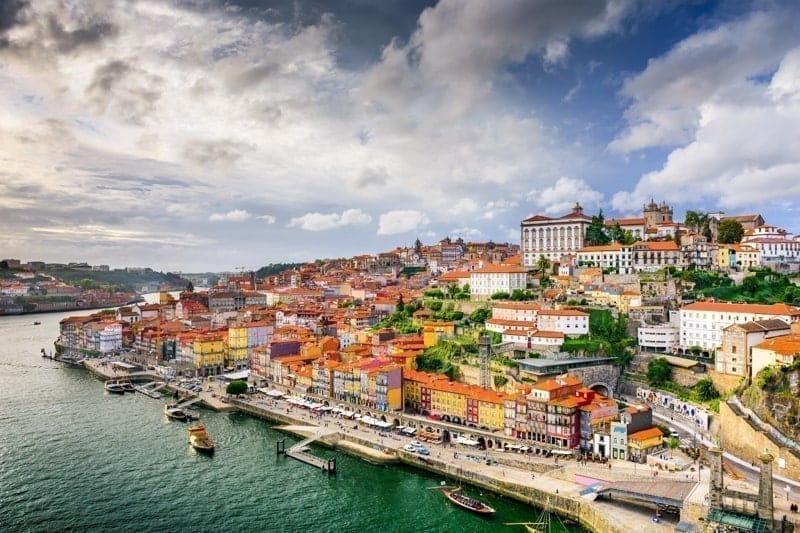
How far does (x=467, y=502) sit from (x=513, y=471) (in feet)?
11.0

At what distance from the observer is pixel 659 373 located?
33.3 metres

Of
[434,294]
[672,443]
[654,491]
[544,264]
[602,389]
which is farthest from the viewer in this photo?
[434,294]

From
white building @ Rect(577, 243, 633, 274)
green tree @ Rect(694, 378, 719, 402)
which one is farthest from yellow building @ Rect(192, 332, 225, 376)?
green tree @ Rect(694, 378, 719, 402)

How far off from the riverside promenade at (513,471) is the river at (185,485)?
0.62 metres

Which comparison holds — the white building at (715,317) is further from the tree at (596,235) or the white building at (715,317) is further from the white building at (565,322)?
the tree at (596,235)

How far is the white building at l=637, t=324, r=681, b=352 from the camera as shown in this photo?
3603 centimetres

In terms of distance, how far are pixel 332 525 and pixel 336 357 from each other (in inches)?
775

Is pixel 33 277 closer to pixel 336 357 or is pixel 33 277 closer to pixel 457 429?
pixel 336 357

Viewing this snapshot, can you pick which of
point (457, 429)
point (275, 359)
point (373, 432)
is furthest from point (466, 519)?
point (275, 359)

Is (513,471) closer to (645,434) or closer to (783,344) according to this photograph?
(645,434)

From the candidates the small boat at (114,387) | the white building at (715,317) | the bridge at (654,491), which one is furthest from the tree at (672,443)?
the small boat at (114,387)

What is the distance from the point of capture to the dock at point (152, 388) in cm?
4140

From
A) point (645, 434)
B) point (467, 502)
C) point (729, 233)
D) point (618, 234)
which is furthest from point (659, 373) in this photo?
point (729, 233)

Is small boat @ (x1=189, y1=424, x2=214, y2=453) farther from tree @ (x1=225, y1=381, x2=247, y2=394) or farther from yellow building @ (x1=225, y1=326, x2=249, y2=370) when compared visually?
yellow building @ (x1=225, y1=326, x2=249, y2=370)
